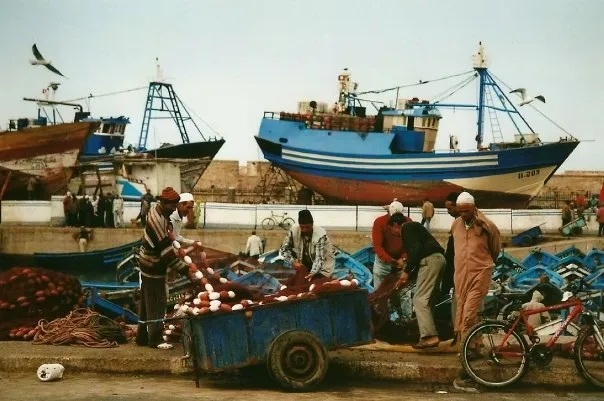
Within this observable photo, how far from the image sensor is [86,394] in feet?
25.1

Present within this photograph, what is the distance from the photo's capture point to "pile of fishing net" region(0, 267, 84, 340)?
32.1 ft

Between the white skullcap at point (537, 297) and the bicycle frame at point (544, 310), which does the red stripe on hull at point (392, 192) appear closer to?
the white skullcap at point (537, 297)

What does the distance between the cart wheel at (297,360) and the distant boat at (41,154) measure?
101 ft

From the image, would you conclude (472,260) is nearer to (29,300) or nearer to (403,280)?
(403,280)

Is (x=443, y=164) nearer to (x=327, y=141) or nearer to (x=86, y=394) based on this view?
(x=327, y=141)

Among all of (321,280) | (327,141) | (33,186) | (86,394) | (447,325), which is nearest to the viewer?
(86,394)

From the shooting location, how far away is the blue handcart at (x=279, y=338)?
25.5ft

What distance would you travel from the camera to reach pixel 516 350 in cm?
816

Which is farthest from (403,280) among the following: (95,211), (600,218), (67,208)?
(95,211)

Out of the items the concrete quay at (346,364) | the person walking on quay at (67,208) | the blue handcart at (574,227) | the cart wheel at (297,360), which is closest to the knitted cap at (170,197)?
the concrete quay at (346,364)

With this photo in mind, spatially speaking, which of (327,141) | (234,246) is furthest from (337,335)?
(327,141)

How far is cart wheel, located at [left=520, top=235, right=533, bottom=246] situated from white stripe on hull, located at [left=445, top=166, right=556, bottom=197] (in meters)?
12.1

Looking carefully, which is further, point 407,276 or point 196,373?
point 407,276

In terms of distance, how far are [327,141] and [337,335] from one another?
3564cm
